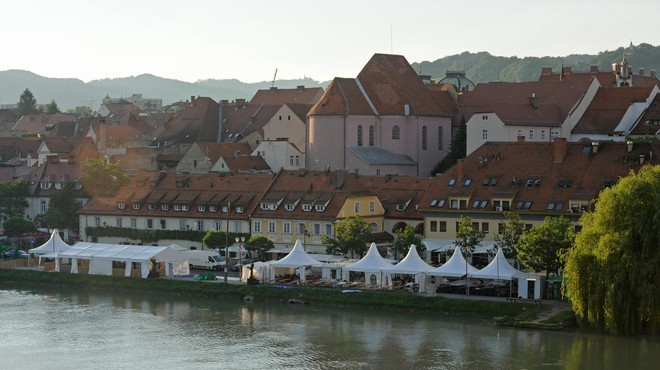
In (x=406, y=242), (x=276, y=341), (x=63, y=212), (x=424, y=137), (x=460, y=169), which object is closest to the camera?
(x=276, y=341)

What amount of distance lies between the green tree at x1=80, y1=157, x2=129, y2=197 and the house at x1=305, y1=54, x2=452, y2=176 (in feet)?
44.8

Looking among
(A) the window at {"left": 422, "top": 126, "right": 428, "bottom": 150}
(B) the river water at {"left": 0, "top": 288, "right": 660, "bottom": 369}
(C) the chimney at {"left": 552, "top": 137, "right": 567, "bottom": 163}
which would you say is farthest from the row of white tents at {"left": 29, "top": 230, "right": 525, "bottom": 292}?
(A) the window at {"left": 422, "top": 126, "right": 428, "bottom": 150}

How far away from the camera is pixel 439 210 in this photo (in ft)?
225

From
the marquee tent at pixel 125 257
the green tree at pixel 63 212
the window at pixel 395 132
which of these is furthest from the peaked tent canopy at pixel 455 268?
the window at pixel 395 132

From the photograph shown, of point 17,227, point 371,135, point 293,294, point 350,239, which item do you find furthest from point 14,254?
point 371,135

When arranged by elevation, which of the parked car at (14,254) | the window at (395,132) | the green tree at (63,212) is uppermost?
the window at (395,132)

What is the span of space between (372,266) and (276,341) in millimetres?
11667

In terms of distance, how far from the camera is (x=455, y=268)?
59.3m

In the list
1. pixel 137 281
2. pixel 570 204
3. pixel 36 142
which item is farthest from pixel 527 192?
pixel 36 142

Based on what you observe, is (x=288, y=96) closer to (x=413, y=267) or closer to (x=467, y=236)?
(x=467, y=236)

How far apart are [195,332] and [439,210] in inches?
749

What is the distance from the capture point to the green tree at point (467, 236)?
63906mm

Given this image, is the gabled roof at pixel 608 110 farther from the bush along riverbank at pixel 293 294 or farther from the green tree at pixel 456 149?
the bush along riverbank at pixel 293 294

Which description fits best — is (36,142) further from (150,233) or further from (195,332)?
(195,332)
